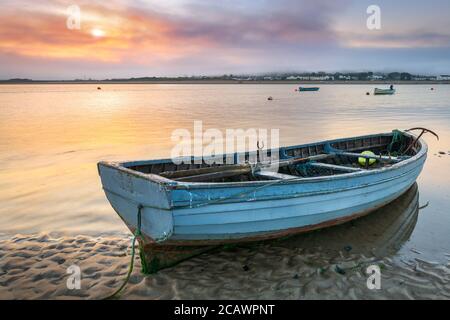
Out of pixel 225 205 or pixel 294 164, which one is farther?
pixel 294 164

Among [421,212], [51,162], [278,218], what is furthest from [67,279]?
[51,162]

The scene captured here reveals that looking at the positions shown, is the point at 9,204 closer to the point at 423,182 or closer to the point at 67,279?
the point at 67,279

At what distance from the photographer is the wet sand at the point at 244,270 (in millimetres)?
5492

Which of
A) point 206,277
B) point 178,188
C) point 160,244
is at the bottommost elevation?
point 206,277

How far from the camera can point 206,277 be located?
5.88 m

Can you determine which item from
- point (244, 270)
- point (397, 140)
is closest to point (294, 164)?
point (244, 270)

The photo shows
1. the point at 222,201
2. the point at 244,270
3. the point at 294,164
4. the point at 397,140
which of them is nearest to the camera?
the point at 222,201

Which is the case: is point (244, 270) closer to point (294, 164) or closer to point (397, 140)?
point (294, 164)

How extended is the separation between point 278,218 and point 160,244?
2.12 metres

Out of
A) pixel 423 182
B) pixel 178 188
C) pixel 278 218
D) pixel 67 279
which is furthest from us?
pixel 423 182

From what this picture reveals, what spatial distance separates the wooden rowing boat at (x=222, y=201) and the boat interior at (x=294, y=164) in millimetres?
30

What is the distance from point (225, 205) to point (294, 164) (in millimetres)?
3772

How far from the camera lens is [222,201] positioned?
573 centimetres

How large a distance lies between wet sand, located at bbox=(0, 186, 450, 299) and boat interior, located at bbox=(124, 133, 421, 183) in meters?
1.58
